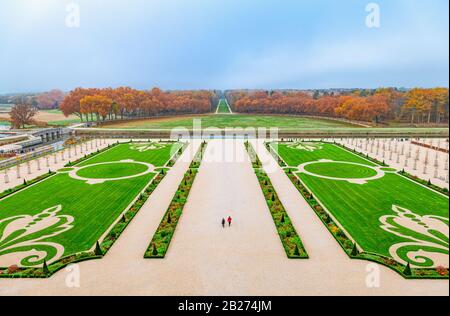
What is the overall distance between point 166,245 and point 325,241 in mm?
12592

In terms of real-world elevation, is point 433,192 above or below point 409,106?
below

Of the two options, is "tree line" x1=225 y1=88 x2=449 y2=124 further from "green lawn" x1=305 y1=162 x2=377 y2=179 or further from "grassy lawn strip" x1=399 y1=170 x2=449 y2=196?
"green lawn" x1=305 y1=162 x2=377 y2=179

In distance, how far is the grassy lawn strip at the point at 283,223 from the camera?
79.1 ft

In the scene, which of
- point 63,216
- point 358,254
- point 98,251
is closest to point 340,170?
point 358,254

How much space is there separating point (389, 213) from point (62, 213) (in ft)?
104

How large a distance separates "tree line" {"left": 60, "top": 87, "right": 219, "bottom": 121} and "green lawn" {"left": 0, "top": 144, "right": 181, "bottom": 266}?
62.6 m

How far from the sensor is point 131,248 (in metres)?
25.1

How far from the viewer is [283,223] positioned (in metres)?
29.2

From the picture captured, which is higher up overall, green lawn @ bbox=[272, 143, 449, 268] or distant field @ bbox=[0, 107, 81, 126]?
distant field @ bbox=[0, 107, 81, 126]

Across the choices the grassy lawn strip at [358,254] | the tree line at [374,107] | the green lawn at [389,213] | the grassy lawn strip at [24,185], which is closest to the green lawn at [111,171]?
the grassy lawn strip at [24,185]

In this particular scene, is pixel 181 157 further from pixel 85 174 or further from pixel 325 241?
pixel 325 241

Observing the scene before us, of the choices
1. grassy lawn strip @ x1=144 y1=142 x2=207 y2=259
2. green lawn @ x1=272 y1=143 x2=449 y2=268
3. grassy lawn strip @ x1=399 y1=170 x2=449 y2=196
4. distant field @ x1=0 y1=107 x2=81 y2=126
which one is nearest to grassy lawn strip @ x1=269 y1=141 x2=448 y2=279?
green lawn @ x1=272 y1=143 x2=449 y2=268

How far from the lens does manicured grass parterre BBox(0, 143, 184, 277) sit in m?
24.1
